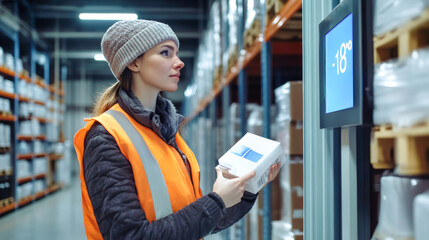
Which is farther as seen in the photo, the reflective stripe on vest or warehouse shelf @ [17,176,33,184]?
warehouse shelf @ [17,176,33,184]

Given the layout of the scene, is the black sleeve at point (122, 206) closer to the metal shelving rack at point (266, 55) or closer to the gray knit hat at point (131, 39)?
the gray knit hat at point (131, 39)

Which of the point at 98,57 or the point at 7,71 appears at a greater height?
the point at 98,57

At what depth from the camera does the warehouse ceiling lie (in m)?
11.6

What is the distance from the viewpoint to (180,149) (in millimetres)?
1973

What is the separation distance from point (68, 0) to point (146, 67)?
36.5 ft

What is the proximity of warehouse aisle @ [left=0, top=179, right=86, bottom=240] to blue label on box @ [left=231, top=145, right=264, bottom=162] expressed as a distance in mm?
5574

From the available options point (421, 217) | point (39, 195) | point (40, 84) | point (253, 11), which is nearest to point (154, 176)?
point (421, 217)

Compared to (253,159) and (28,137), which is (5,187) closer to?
(28,137)

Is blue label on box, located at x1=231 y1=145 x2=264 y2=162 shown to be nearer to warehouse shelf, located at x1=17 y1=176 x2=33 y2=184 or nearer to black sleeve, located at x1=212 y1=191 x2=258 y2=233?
black sleeve, located at x1=212 y1=191 x2=258 y2=233

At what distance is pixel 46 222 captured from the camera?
8.06 metres

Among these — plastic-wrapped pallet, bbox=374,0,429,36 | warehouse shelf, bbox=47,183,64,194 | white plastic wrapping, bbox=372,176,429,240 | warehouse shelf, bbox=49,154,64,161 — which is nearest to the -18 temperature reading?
plastic-wrapped pallet, bbox=374,0,429,36

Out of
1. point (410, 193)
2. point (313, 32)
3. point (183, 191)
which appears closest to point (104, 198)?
point (183, 191)

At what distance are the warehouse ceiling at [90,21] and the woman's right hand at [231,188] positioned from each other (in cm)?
839

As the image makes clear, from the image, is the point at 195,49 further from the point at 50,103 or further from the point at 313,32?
the point at 313,32
